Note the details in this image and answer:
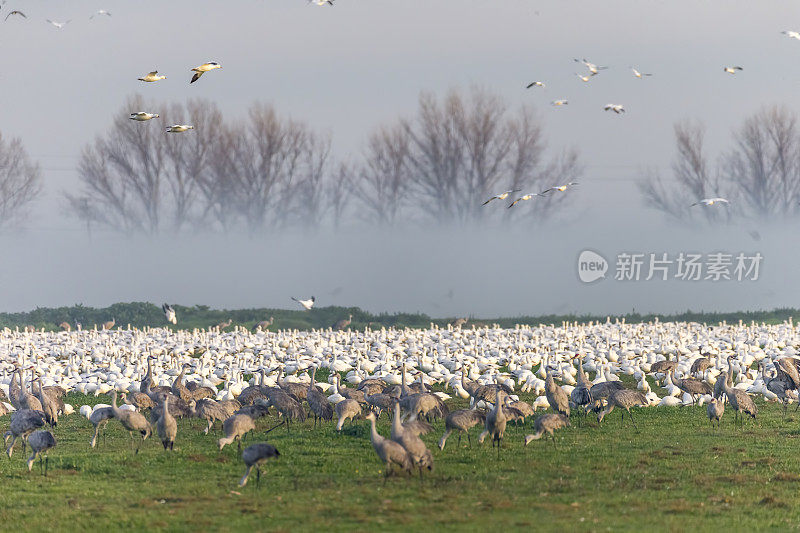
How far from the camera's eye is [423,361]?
37969mm

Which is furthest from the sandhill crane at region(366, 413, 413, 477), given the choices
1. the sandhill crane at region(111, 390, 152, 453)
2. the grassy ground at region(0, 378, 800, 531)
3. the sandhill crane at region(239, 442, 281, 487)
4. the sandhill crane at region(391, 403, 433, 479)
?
the sandhill crane at region(111, 390, 152, 453)

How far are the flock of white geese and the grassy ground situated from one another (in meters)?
1.87

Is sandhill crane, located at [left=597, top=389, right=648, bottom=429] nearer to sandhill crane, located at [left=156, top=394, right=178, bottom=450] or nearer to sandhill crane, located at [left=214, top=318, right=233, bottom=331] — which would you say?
sandhill crane, located at [left=156, top=394, right=178, bottom=450]

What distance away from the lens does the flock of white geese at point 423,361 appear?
30297mm

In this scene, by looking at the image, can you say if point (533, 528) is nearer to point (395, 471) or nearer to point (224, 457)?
point (395, 471)

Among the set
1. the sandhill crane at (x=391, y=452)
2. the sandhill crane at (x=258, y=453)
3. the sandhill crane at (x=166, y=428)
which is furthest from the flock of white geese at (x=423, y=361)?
the sandhill crane at (x=258, y=453)

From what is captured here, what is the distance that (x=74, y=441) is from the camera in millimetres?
23484

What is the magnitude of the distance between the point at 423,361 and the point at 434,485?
2099 centimetres

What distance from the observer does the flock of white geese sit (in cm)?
3030

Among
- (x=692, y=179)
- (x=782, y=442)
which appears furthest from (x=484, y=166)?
(x=782, y=442)

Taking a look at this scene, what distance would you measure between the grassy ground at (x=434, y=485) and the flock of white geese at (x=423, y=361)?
187 cm

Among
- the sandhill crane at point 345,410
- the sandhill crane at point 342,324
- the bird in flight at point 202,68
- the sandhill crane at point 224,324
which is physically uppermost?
the bird in flight at point 202,68

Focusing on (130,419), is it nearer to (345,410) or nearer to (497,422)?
(345,410)

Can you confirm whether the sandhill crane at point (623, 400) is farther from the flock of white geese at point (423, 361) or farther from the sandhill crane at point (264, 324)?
the sandhill crane at point (264, 324)
